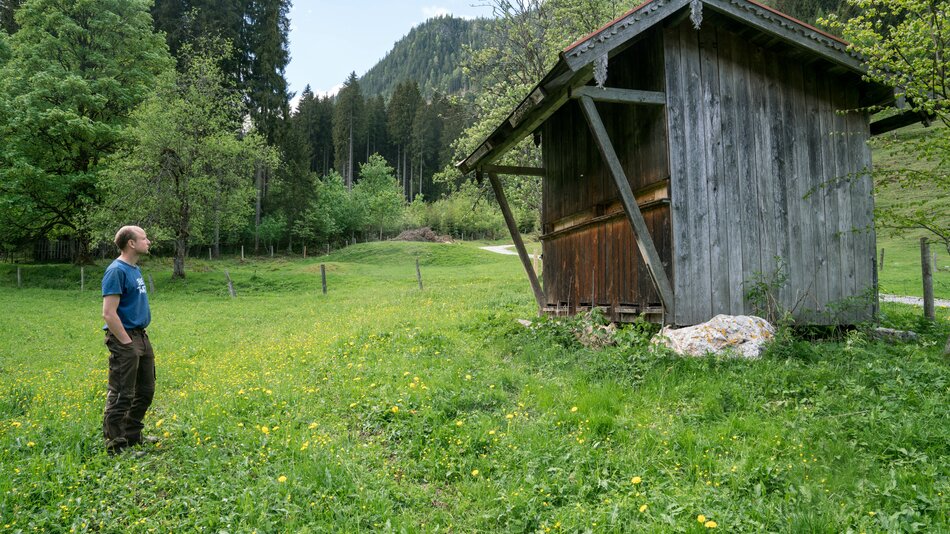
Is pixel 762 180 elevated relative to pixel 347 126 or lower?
lower

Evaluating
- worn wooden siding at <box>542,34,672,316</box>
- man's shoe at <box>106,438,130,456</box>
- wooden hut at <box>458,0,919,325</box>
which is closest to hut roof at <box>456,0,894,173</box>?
wooden hut at <box>458,0,919,325</box>

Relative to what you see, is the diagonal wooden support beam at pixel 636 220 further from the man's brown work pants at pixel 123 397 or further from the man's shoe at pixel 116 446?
the man's shoe at pixel 116 446

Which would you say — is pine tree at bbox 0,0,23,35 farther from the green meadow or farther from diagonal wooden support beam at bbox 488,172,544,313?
diagonal wooden support beam at bbox 488,172,544,313

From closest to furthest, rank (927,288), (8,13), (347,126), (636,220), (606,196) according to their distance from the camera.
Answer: (636,220) < (606,196) < (927,288) < (8,13) < (347,126)

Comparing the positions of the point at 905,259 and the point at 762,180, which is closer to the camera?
the point at 762,180

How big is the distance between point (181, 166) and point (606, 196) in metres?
25.9

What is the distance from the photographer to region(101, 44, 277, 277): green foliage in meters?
26.6

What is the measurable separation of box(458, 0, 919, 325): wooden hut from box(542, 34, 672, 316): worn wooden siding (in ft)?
0.12

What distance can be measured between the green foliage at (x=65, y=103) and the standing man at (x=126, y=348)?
26.4 meters

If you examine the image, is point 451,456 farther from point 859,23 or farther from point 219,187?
point 219,187

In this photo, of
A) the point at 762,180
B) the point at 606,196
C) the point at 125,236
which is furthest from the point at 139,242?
the point at 762,180

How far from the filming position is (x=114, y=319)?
496 cm

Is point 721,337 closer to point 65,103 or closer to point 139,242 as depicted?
point 139,242

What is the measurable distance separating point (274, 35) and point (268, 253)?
1979cm
